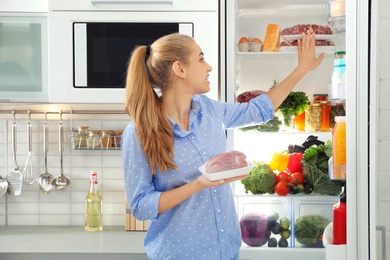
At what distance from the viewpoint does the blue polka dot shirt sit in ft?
7.45

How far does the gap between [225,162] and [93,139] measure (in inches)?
58.0

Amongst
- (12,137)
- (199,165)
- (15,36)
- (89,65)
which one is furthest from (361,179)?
(12,137)

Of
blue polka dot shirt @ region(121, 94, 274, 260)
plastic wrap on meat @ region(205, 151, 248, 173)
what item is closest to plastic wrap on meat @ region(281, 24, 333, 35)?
blue polka dot shirt @ region(121, 94, 274, 260)

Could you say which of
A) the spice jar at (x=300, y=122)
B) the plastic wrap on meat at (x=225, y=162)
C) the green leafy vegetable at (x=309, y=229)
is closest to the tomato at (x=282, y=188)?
the green leafy vegetable at (x=309, y=229)

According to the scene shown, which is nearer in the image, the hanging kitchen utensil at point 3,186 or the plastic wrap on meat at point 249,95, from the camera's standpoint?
the plastic wrap on meat at point 249,95

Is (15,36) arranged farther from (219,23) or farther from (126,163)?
(126,163)

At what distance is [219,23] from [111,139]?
0.83 metres

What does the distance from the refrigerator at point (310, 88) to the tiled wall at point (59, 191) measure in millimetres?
848

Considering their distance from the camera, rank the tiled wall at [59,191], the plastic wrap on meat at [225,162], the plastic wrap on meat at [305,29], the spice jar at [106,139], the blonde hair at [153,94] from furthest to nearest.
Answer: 1. the tiled wall at [59,191]
2. the spice jar at [106,139]
3. the plastic wrap on meat at [305,29]
4. the blonde hair at [153,94]
5. the plastic wrap on meat at [225,162]

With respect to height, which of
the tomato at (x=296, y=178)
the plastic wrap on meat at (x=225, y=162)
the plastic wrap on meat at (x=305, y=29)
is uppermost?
the plastic wrap on meat at (x=305, y=29)

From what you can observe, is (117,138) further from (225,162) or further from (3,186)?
(225,162)

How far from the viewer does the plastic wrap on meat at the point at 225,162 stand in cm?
213

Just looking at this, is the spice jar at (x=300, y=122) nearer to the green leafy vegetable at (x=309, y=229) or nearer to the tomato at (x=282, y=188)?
the tomato at (x=282, y=188)

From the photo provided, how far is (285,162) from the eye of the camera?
300 cm
